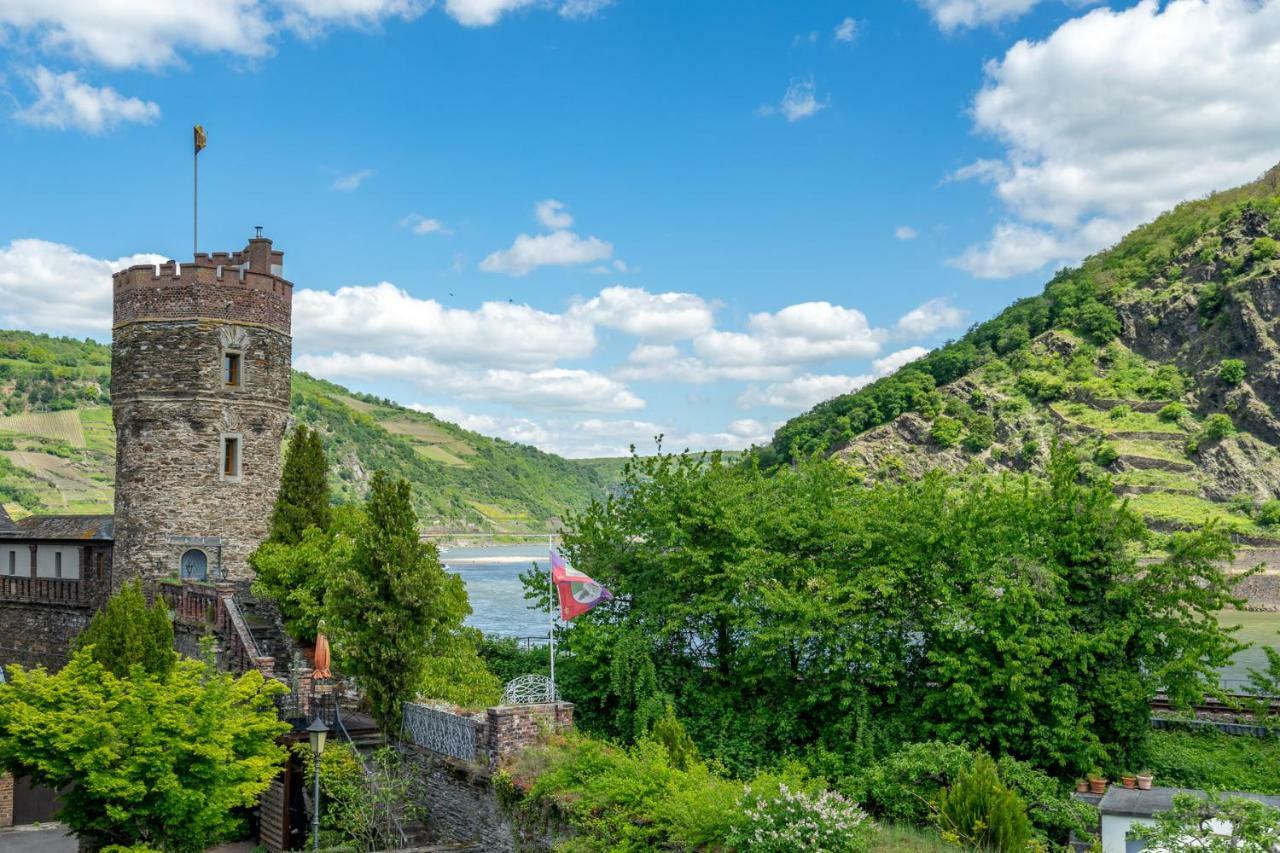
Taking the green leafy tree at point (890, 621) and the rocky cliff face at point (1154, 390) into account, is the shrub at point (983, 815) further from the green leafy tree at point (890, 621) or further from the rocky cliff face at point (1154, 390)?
the rocky cliff face at point (1154, 390)

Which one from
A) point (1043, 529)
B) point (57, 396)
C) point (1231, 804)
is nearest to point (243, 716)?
A: point (1231, 804)

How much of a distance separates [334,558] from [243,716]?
8320 millimetres

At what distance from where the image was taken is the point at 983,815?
15.9 meters

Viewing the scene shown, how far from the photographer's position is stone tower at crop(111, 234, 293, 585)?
1211 inches

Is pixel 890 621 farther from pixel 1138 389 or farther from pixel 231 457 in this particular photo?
pixel 1138 389

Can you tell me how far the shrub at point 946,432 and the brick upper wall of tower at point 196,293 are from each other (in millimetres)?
103100

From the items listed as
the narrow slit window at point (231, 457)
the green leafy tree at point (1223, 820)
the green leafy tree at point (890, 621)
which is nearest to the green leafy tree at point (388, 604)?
the green leafy tree at point (890, 621)

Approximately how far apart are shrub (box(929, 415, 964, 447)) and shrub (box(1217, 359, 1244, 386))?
2740 cm

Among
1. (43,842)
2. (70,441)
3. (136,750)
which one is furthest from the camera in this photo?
(70,441)

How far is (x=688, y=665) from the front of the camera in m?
25.7

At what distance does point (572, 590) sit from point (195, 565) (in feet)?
48.1

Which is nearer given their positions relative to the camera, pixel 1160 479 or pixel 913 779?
pixel 913 779

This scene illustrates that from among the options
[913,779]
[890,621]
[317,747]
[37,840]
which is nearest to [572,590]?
[317,747]

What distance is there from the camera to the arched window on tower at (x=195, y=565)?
30.8 m
